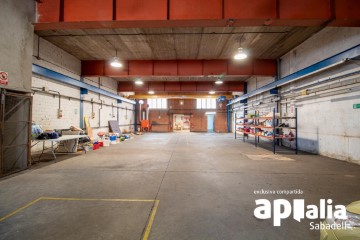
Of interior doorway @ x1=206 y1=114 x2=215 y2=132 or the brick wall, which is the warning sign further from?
interior doorway @ x1=206 y1=114 x2=215 y2=132

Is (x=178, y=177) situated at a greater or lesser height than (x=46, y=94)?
lesser

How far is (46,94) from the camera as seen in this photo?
8195 millimetres

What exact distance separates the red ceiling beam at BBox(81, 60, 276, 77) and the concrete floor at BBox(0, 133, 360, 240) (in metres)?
5.98

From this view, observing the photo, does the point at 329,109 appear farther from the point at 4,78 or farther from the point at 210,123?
the point at 210,123

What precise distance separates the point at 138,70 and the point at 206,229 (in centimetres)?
969

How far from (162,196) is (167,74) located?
8.06 m

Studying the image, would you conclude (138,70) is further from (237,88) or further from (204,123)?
(204,123)

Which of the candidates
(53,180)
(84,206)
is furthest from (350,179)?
(53,180)

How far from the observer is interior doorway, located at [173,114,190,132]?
986 inches

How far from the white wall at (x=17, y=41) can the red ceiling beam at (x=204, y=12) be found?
2.43 ft

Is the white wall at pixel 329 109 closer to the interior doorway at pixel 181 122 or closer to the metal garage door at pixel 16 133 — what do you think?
the metal garage door at pixel 16 133

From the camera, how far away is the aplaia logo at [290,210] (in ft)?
9.36

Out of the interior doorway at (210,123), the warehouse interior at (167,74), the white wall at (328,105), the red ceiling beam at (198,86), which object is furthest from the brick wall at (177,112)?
the white wall at (328,105)

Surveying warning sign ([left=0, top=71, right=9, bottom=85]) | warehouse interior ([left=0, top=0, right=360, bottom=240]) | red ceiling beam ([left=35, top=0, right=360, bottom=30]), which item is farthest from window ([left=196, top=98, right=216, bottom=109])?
warning sign ([left=0, top=71, right=9, bottom=85])
